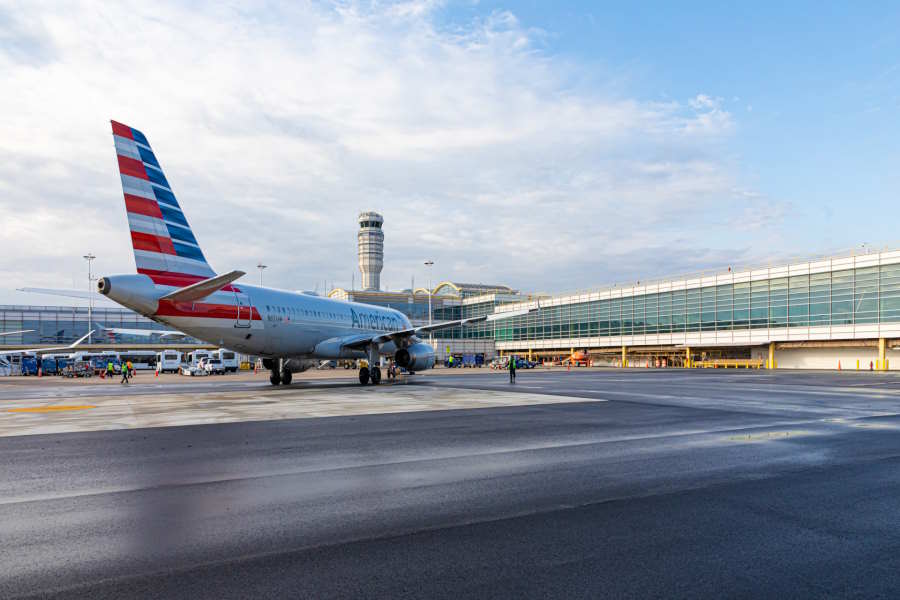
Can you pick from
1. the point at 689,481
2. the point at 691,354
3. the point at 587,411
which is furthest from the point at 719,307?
the point at 689,481

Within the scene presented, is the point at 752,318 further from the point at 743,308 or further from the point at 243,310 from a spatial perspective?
the point at 243,310

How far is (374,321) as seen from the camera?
3619cm

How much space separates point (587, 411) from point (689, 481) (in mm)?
9728

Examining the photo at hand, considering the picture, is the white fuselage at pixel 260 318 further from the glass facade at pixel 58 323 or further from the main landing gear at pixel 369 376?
the glass facade at pixel 58 323

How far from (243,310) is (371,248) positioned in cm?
16167

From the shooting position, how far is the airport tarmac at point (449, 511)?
15.2 ft

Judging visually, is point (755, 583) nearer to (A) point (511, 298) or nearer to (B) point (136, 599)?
(B) point (136, 599)

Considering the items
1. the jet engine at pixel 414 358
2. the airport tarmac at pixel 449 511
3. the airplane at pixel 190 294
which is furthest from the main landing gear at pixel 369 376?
the airport tarmac at pixel 449 511

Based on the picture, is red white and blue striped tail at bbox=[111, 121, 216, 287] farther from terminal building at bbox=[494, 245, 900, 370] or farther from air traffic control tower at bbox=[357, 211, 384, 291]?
air traffic control tower at bbox=[357, 211, 384, 291]

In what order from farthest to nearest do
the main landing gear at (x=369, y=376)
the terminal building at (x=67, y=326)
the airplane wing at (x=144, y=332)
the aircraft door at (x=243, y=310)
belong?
the terminal building at (x=67, y=326) → the main landing gear at (x=369, y=376) → the airplane wing at (x=144, y=332) → the aircraft door at (x=243, y=310)

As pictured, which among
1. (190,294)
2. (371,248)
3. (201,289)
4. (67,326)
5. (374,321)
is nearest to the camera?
(201,289)

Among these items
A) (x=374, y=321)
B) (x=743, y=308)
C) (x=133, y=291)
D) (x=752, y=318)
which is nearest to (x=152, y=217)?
(x=133, y=291)

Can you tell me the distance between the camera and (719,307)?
8369 centimetres

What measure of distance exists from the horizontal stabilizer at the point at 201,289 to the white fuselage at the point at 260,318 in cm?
31
